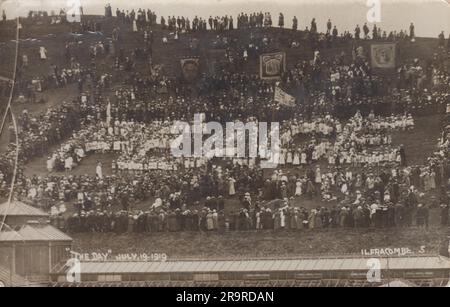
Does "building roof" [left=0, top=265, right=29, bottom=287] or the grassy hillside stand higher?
the grassy hillside

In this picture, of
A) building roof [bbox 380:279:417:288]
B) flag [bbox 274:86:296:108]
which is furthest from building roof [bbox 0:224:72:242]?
building roof [bbox 380:279:417:288]

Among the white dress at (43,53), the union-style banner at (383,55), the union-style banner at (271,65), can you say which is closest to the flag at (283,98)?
the union-style banner at (271,65)

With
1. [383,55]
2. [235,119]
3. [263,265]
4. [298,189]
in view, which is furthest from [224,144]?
[383,55]

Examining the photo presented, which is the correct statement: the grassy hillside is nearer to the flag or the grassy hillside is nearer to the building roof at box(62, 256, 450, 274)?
the flag

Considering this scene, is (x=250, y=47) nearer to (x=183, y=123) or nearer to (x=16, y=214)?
(x=183, y=123)
